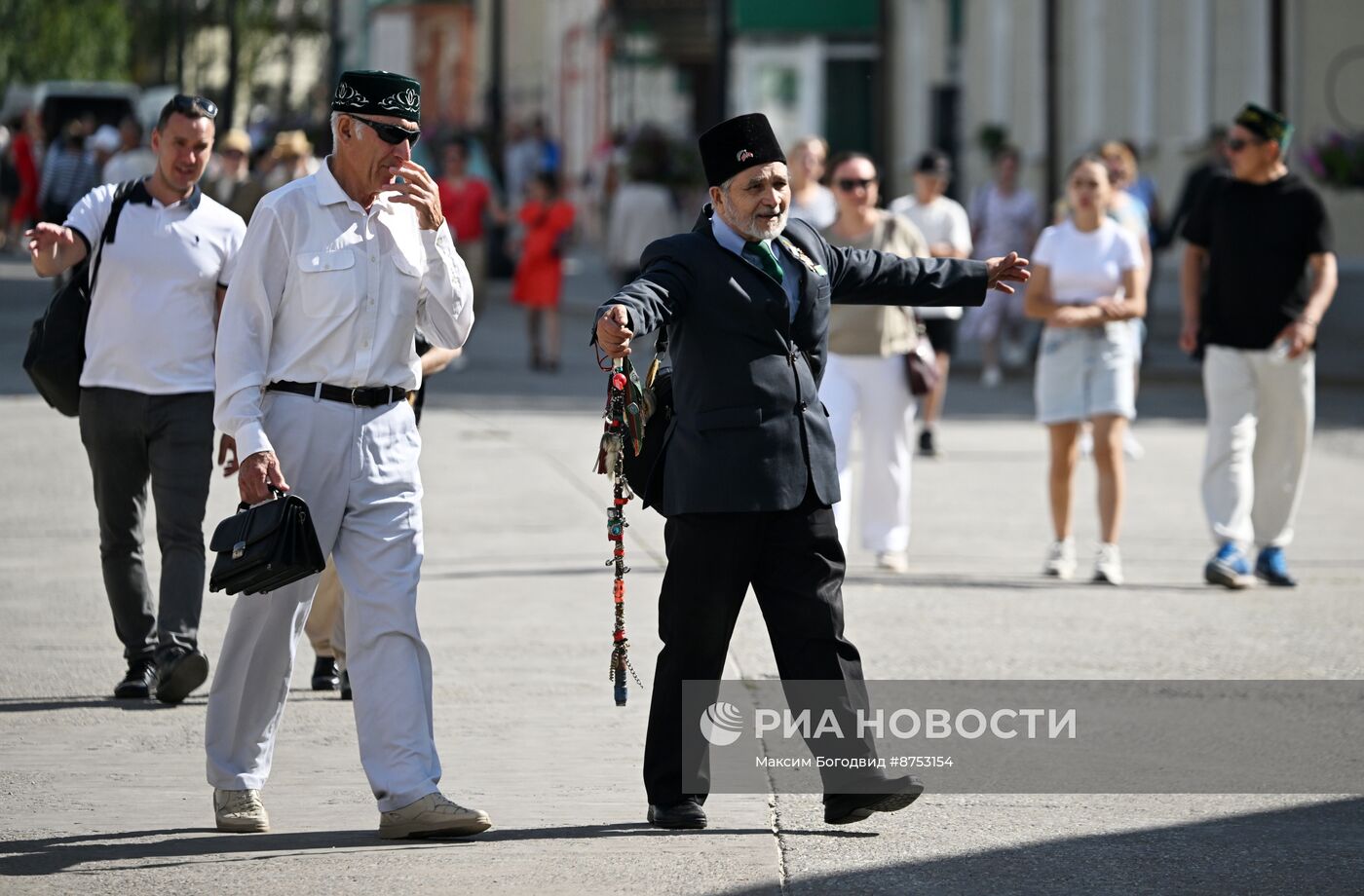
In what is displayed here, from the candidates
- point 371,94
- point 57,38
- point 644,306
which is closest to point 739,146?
point 644,306

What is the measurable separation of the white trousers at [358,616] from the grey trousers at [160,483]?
5.68ft

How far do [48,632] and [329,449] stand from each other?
3.66 metres

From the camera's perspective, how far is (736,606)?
6.68 meters

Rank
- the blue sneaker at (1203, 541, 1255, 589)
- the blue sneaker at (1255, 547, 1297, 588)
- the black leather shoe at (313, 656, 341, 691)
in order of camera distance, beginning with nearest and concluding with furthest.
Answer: the black leather shoe at (313, 656, 341, 691) → the blue sneaker at (1203, 541, 1255, 589) → the blue sneaker at (1255, 547, 1297, 588)

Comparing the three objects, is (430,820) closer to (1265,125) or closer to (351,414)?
(351,414)

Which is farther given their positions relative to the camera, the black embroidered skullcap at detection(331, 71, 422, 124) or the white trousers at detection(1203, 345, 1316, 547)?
the white trousers at detection(1203, 345, 1316, 547)

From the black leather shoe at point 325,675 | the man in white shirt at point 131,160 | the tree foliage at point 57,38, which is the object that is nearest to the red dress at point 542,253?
the man in white shirt at point 131,160

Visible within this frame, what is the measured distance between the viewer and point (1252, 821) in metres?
6.81

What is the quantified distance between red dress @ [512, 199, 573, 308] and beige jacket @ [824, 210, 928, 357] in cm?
1105

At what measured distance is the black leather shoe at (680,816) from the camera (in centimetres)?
657

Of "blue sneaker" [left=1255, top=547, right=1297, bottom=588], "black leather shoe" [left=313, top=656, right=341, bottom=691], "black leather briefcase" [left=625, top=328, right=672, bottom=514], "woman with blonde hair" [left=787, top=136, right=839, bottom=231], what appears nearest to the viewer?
"black leather briefcase" [left=625, top=328, right=672, bottom=514]

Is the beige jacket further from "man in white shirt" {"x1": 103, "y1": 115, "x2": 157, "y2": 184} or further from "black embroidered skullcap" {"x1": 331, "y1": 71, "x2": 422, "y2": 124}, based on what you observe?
"man in white shirt" {"x1": 103, "y1": 115, "x2": 157, "y2": 184}

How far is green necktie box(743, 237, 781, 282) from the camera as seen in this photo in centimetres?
657

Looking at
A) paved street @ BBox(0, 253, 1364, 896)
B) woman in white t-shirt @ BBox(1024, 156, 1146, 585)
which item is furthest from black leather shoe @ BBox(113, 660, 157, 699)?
woman in white t-shirt @ BBox(1024, 156, 1146, 585)
